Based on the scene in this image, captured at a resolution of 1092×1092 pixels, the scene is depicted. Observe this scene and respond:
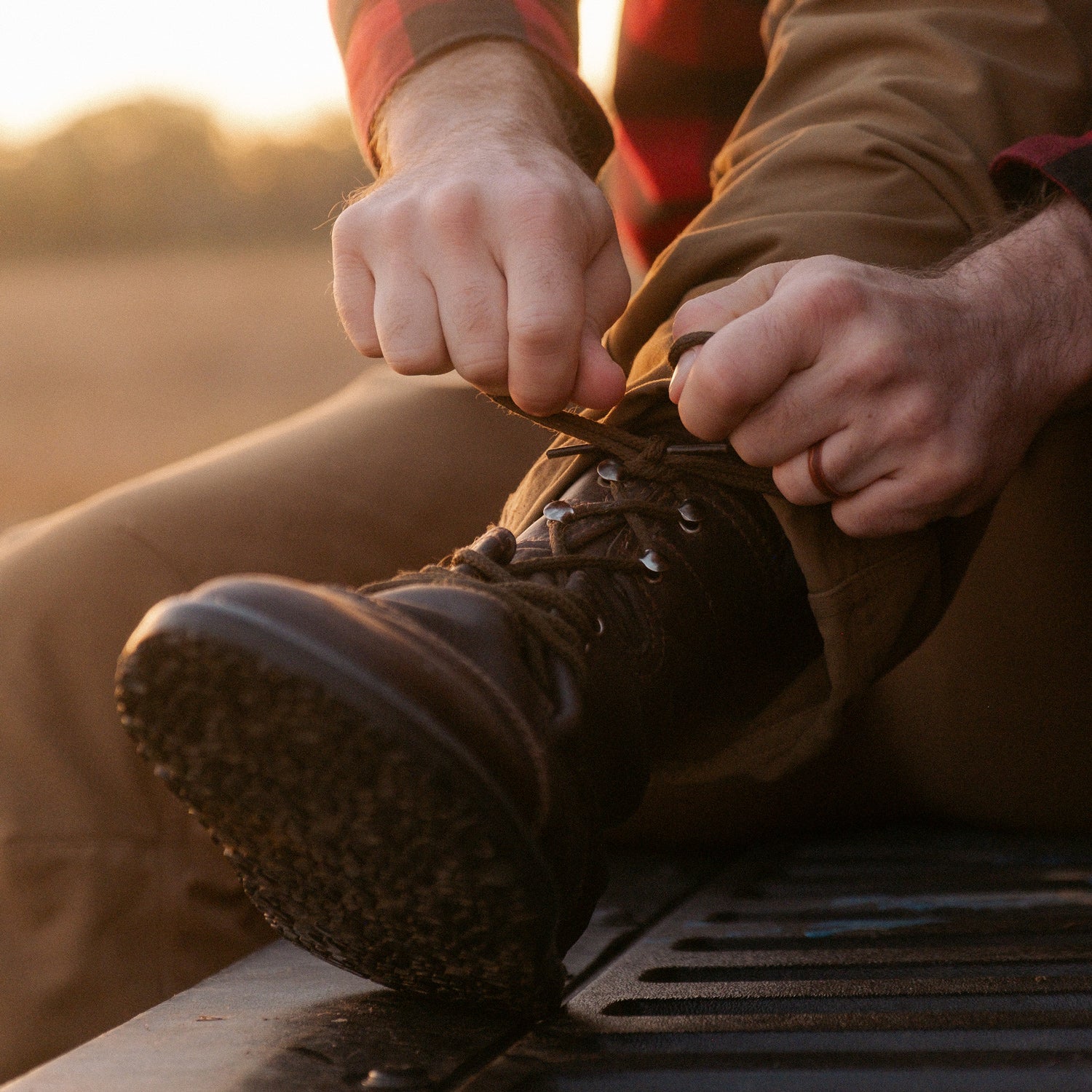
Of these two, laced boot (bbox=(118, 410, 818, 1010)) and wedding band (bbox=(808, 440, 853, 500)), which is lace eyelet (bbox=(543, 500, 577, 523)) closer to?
laced boot (bbox=(118, 410, 818, 1010))

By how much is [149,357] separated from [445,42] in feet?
33.4

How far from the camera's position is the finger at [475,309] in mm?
674

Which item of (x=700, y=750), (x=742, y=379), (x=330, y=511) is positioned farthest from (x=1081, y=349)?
(x=330, y=511)

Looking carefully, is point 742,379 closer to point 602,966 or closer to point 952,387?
point 952,387

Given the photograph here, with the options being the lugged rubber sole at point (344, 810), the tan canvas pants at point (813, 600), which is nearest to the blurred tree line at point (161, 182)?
the tan canvas pants at point (813, 600)

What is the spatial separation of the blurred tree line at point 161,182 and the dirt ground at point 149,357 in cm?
48

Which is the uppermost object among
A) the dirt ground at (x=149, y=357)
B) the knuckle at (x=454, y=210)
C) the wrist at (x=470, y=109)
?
the dirt ground at (x=149, y=357)

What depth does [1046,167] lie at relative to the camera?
0.75 metres

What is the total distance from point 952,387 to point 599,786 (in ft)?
0.95

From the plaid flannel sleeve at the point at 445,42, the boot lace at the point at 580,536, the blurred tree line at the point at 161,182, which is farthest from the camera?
the blurred tree line at the point at 161,182

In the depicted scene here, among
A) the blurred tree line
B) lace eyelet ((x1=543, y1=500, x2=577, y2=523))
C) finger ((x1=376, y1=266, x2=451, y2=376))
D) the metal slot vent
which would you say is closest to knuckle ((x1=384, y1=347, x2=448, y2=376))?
finger ((x1=376, y1=266, x2=451, y2=376))

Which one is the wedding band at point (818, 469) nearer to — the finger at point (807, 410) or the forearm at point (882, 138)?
the finger at point (807, 410)

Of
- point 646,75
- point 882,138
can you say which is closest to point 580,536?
point 882,138

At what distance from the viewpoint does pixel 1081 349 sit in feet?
2.35
